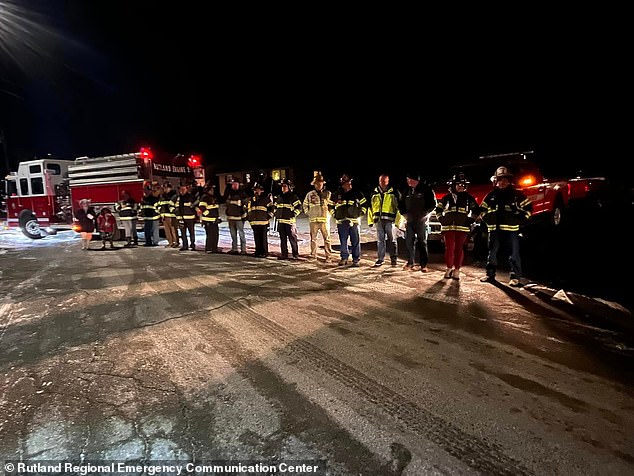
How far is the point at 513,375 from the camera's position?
3607mm

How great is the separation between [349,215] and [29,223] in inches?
565

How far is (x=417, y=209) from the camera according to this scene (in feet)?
26.5

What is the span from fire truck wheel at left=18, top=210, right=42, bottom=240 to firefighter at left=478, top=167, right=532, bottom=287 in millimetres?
17034

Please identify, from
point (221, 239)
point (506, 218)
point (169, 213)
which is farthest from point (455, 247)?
point (221, 239)

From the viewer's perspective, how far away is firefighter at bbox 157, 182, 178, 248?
12.8m

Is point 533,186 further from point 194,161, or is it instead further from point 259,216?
point 194,161

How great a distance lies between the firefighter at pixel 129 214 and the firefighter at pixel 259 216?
5.35 m

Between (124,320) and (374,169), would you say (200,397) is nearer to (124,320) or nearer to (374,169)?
(124,320)

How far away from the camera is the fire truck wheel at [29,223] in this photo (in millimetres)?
16734

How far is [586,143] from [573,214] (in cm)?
2575

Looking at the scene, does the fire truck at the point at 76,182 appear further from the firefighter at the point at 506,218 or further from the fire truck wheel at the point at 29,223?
the firefighter at the point at 506,218

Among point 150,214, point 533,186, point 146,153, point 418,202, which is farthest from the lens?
point 146,153

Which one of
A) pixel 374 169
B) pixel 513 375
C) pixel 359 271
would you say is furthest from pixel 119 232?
pixel 374 169

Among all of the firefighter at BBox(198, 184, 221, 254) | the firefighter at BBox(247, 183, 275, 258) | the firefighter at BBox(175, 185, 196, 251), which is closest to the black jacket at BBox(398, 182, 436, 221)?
the firefighter at BBox(247, 183, 275, 258)
